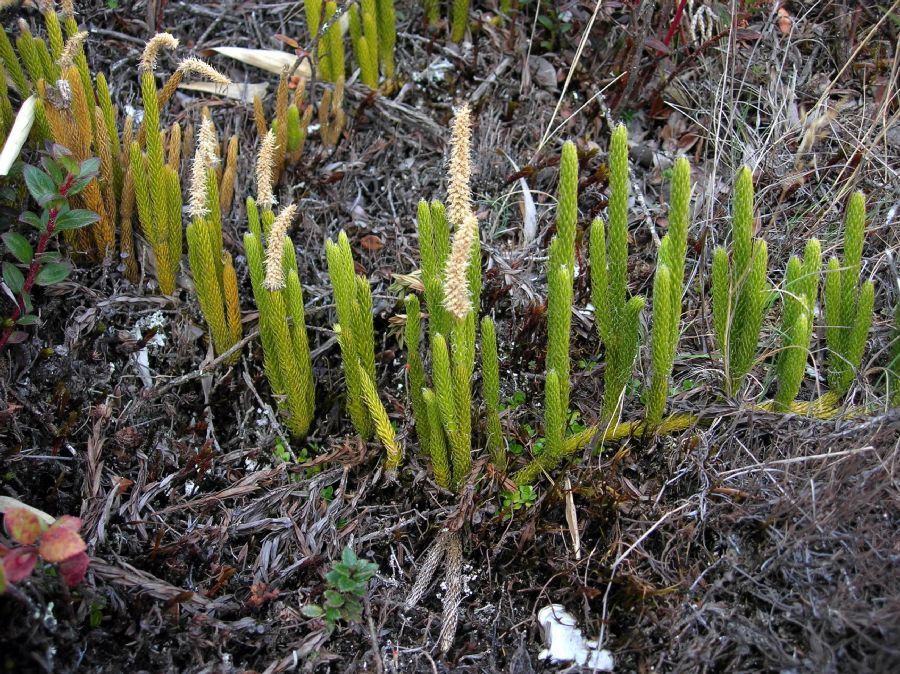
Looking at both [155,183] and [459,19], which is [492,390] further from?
[459,19]

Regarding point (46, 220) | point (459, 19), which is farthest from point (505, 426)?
point (459, 19)

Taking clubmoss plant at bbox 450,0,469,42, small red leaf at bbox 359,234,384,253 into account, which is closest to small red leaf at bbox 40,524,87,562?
small red leaf at bbox 359,234,384,253

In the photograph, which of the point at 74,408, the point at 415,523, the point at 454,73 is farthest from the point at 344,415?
the point at 454,73

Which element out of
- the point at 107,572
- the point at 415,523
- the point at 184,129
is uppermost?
the point at 184,129

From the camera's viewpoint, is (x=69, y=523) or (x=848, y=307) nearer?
(x=69, y=523)

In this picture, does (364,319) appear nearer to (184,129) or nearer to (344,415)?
(344,415)

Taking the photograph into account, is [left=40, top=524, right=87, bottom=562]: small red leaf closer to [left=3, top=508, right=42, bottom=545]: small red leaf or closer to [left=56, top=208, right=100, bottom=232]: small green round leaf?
[left=3, top=508, right=42, bottom=545]: small red leaf

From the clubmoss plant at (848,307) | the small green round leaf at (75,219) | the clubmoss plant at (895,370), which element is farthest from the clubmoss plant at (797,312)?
the small green round leaf at (75,219)
